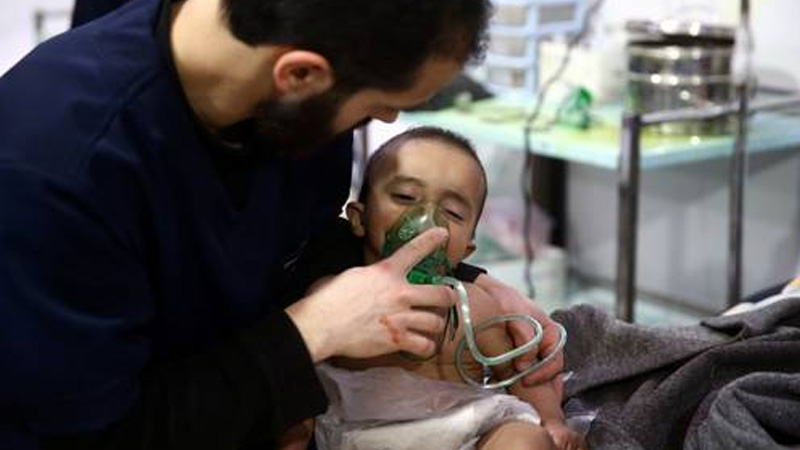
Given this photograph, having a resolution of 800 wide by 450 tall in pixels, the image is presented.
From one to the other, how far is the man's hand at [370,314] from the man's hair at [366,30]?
0.23 m

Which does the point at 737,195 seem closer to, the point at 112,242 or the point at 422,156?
the point at 422,156

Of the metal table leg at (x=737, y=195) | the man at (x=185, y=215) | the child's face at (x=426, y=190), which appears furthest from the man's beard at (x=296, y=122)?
the metal table leg at (x=737, y=195)

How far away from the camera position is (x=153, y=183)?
3.65 ft

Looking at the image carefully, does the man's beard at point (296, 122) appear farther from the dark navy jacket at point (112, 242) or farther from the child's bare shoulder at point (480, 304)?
the child's bare shoulder at point (480, 304)

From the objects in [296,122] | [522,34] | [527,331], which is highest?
[296,122]

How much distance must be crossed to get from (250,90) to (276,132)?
6cm

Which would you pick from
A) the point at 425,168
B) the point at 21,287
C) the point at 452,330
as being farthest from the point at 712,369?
the point at 21,287

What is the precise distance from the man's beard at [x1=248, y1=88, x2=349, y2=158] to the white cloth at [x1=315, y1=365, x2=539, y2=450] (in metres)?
0.31

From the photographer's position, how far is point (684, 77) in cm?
259

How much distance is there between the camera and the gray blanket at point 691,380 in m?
1.26

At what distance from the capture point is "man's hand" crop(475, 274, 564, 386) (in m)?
1.43

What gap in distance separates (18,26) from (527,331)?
303cm

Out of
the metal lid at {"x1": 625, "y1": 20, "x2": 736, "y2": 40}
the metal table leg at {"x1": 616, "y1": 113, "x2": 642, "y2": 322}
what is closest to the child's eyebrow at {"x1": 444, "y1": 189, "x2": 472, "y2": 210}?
the metal table leg at {"x1": 616, "y1": 113, "x2": 642, "y2": 322}

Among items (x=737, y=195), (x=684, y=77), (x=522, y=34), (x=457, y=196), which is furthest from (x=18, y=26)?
(x=457, y=196)
